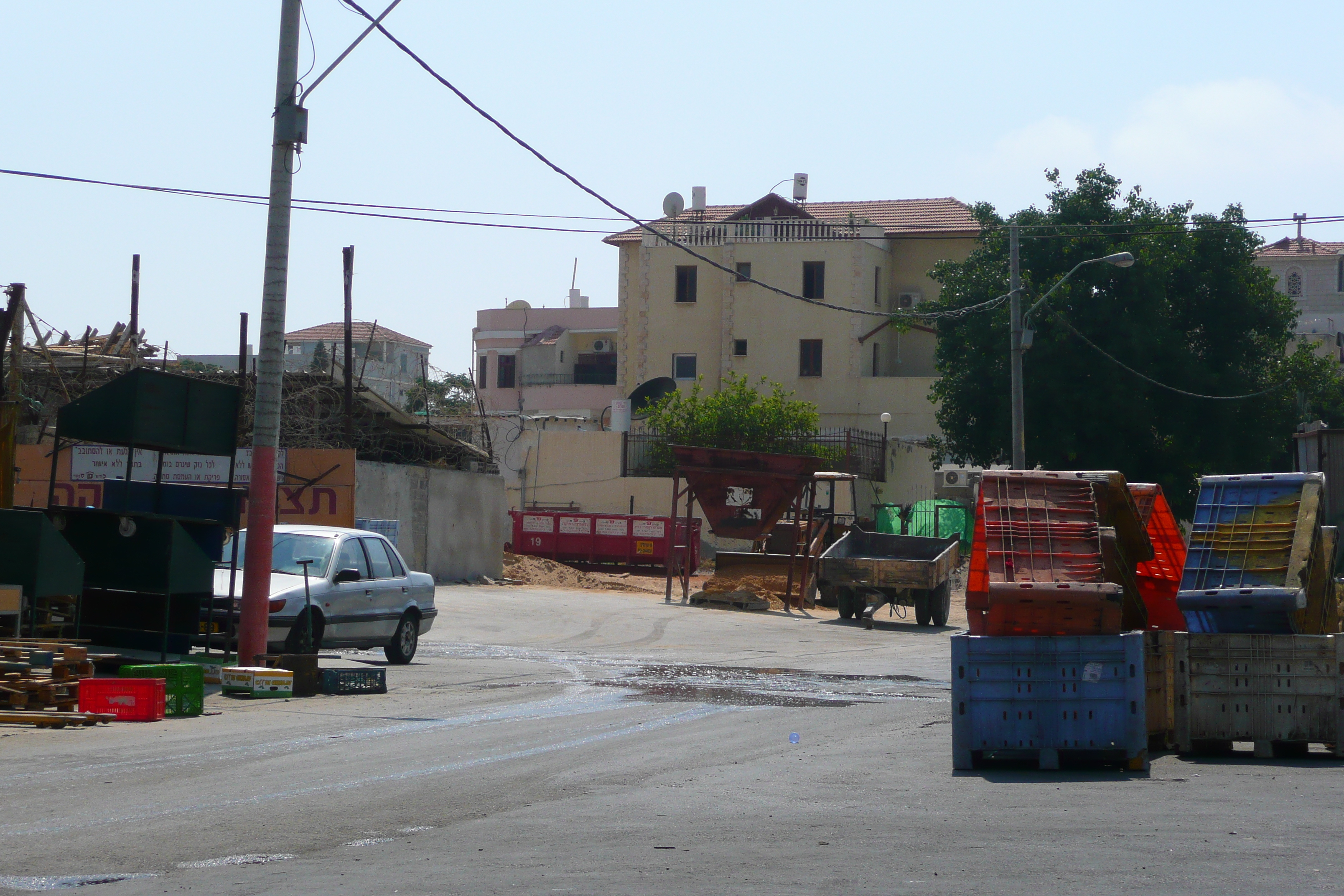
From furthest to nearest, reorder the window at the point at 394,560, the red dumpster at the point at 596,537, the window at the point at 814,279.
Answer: the window at the point at 814,279, the red dumpster at the point at 596,537, the window at the point at 394,560

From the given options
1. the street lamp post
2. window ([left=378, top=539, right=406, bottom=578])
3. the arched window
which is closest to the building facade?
the arched window

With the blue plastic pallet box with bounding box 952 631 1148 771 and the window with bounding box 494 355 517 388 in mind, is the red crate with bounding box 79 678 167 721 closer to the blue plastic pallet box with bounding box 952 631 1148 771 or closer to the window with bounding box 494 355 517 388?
the blue plastic pallet box with bounding box 952 631 1148 771

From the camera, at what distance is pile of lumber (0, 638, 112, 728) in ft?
35.7

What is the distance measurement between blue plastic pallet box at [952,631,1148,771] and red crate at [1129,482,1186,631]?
6.11 feet

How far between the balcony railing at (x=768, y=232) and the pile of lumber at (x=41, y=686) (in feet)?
165

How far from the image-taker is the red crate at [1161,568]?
1160 centimetres

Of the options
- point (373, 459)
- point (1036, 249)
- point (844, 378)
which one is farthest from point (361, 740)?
point (844, 378)

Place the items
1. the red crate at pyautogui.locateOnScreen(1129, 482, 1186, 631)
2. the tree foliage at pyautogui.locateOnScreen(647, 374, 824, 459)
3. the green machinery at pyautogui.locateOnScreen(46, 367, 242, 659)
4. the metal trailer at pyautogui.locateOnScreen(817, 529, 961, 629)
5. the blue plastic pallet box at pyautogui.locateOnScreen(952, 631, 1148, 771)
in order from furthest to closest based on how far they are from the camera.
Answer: the tree foliage at pyautogui.locateOnScreen(647, 374, 824, 459)
the metal trailer at pyautogui.locateOnScreen(817, 529, 961, 629)
the green machinery at pyautogui.locateOnScreen(46, 367, 242, 659)
the red crate at pyautogui.locateOnScreen(1129, 482, 1186, 631)
the blue plastic pallet box at pyautogui.locateOnScreen(952, 631, 1148, 771)

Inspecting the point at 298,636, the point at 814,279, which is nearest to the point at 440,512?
the point at 298,636

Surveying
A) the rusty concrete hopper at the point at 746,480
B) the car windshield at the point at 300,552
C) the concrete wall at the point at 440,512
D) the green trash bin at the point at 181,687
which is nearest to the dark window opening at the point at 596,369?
the concrete wall at the point at 440,512

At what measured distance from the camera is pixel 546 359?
275ft

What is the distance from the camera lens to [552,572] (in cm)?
3738

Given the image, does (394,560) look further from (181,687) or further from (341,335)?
(341,335)

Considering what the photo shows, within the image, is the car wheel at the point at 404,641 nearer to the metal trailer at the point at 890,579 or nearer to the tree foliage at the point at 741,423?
the metal trailer at the point at 890,579
